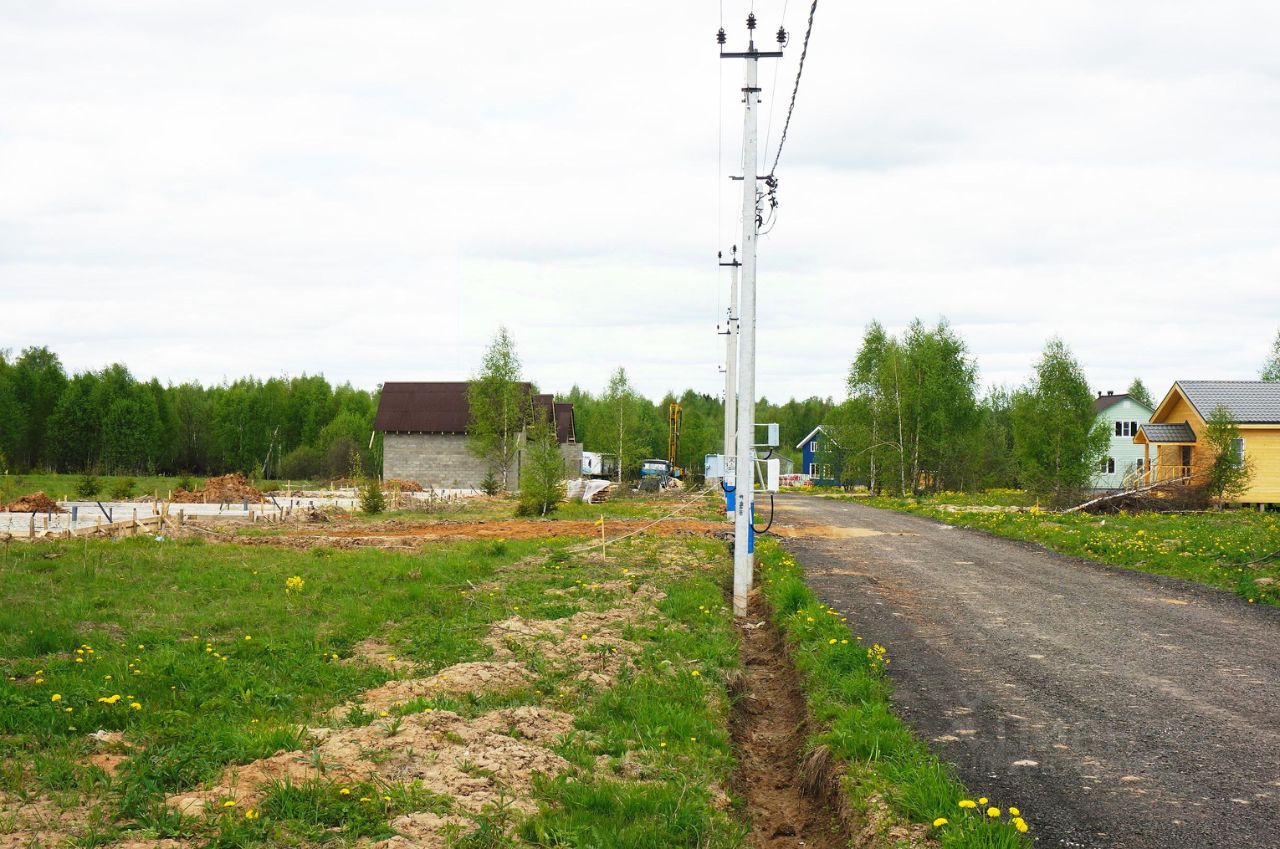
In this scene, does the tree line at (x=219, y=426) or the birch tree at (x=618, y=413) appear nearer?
the tree line at (x=219, y=426)

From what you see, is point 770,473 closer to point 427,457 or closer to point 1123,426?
point 427,457

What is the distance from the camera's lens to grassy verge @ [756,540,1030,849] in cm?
→ 503

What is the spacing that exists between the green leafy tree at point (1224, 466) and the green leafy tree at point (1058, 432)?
167 inches

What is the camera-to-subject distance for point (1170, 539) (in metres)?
20.1

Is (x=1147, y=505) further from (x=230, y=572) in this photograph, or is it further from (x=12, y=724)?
(x=12, y=724)

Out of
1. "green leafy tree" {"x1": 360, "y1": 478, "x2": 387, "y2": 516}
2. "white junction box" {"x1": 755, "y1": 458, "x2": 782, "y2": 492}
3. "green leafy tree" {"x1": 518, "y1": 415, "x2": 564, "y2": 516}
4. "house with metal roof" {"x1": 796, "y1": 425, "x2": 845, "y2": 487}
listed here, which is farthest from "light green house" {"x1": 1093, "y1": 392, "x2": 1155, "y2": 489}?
"white junction box" {"x1": 755, "y1": 458, "x2": 782, "y2": 492}

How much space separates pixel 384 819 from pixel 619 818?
1.37 m

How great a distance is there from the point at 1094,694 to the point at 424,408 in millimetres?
54181

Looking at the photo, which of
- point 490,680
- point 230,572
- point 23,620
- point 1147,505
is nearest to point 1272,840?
point 490,680

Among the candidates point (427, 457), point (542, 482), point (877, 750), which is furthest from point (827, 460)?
point (877, 750)

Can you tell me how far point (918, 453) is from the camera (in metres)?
49.8

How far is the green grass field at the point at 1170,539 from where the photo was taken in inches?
591

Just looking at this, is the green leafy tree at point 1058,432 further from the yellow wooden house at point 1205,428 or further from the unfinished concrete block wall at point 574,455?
the unfinished concrete block wall at point 574,455

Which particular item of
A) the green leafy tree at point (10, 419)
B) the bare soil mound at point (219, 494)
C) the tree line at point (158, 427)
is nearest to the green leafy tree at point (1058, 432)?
the bare soil mound at point (219, 494)
